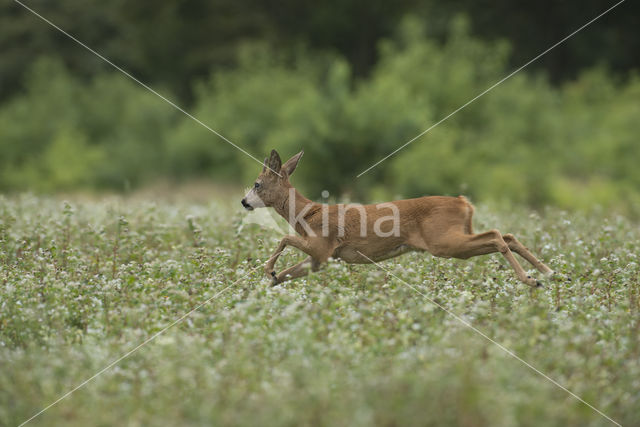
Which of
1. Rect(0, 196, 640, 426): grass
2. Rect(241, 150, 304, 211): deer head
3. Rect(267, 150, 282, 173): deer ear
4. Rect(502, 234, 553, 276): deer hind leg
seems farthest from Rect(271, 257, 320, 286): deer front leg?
Rect(502, 234, 553, 276): deer hind leg

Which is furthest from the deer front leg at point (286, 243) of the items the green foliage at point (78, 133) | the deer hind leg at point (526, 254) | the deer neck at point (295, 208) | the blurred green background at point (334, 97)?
the green foliage at point (78, 133)

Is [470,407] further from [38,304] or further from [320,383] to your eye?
[38,304]

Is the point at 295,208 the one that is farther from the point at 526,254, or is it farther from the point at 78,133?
the point at 78,133

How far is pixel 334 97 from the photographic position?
24.5 meters

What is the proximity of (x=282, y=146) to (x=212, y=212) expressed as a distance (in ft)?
→ 40.0

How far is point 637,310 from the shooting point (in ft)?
22.9

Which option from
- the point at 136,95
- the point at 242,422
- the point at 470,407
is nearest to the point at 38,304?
the point at 242,422

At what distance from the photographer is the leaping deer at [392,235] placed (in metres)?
7.67

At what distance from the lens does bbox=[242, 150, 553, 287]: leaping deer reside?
7.67 metres

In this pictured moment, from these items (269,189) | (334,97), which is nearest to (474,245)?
(269,189)

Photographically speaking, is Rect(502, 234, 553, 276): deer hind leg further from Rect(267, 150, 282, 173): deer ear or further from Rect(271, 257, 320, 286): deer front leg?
Rect(267, 150, 282, 173): deer ear

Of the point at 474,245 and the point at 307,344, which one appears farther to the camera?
the point at 474,245

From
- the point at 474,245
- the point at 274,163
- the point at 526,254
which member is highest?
the point at 274,163

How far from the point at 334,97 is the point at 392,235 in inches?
677
